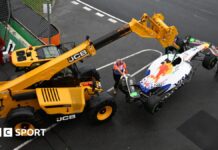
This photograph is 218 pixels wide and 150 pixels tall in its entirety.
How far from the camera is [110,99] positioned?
9469mm

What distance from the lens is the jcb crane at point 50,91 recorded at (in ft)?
28.2

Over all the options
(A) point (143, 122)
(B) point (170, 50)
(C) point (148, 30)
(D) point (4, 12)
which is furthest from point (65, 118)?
(D) point (4, 12)

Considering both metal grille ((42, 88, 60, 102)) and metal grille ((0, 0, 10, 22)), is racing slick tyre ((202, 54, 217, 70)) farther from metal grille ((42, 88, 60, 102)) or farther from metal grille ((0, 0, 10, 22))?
metal grille ((0, 0, 10, 22))

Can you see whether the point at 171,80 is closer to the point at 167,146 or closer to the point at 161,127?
the point at 161,127

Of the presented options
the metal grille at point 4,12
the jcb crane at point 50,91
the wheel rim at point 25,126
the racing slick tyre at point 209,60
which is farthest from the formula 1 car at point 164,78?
the metal grille at point 4,12

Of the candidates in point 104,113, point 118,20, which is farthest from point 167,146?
point 118,20

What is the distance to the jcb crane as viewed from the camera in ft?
28.2

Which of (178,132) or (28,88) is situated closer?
(28,88)

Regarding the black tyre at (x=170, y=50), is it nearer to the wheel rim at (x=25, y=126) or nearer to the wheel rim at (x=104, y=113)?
the wheel rim at (x=104, y=113)

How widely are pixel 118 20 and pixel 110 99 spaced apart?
805 centimetres

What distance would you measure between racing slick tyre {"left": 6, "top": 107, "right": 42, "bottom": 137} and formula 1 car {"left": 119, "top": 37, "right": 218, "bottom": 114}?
10.1ft

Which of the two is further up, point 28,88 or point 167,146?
point 28,88

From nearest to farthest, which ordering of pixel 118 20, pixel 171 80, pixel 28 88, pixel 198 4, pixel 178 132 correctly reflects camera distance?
pixel 28 88 → pixel 178 132 → pixel 171 80 → pixel 118 20 → pixel 198 4

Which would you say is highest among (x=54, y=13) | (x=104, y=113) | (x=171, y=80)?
(x=171, y=80)
